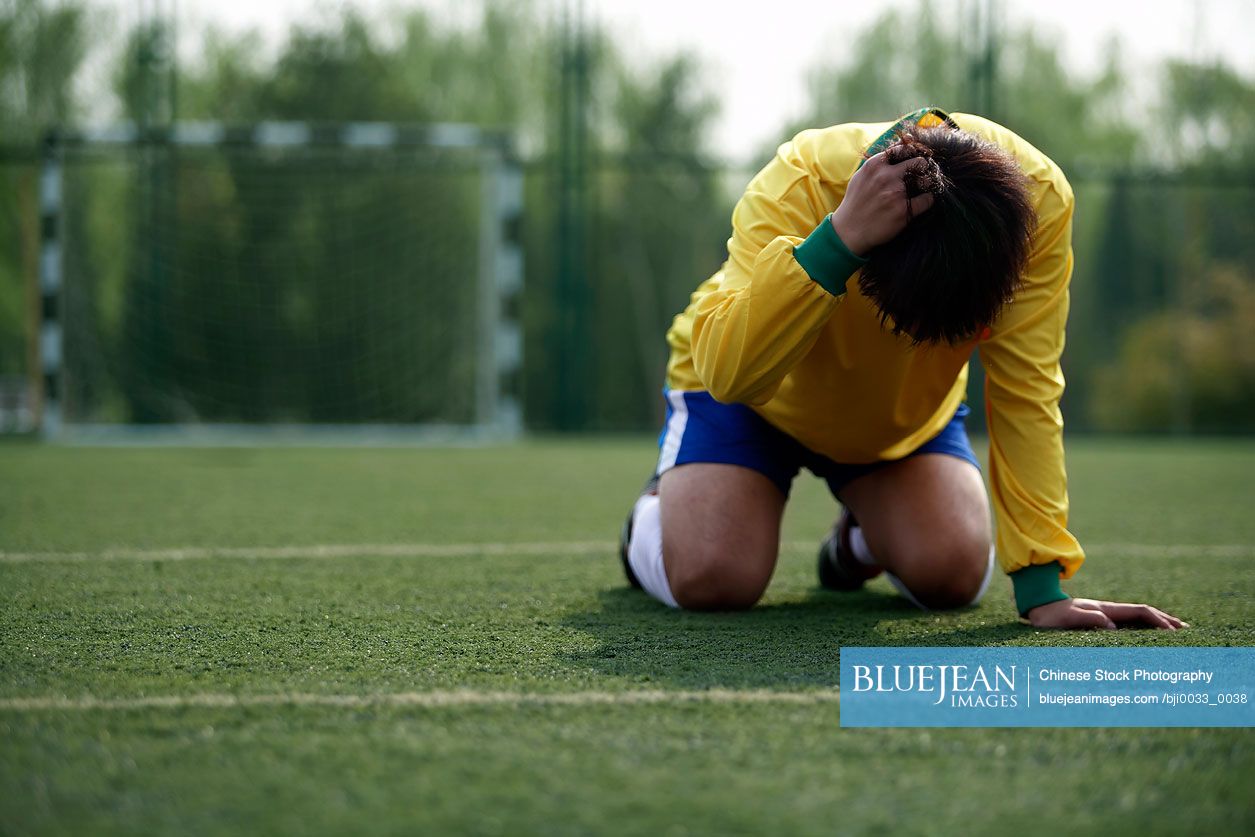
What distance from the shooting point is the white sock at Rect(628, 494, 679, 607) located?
249 cm

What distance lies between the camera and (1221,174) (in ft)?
37.1

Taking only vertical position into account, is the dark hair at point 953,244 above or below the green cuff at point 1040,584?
above

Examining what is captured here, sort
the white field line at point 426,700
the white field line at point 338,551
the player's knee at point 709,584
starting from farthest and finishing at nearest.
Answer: the white field line at point 338,551 → the player's knee at point 709,584 → the white field line at point 426,700

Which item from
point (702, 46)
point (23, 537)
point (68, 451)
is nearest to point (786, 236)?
point (23, 537)

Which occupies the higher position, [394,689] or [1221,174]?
[1221,174]

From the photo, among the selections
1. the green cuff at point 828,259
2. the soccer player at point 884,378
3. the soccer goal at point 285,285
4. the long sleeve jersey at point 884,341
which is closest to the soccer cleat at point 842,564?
the soccer player at point 884,378

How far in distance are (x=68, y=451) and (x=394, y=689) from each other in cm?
691

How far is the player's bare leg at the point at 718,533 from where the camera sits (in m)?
2.40

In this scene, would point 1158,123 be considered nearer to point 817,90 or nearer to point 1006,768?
point 817,90

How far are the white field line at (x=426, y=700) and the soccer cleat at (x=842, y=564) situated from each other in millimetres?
1174

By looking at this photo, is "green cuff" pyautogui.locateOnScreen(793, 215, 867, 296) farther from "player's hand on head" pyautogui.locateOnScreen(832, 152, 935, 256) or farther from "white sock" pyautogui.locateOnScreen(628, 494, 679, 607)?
"white sock" pyautogui.locateOnScreen(628, 494, 679, 607)

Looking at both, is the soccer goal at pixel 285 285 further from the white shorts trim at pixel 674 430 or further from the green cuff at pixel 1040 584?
the green cuff at pixel 1040 584

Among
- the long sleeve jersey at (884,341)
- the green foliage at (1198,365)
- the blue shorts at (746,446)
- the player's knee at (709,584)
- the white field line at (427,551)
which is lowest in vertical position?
the green foliage at (1198,365)

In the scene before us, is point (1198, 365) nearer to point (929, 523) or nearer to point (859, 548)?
point (859, 548)
